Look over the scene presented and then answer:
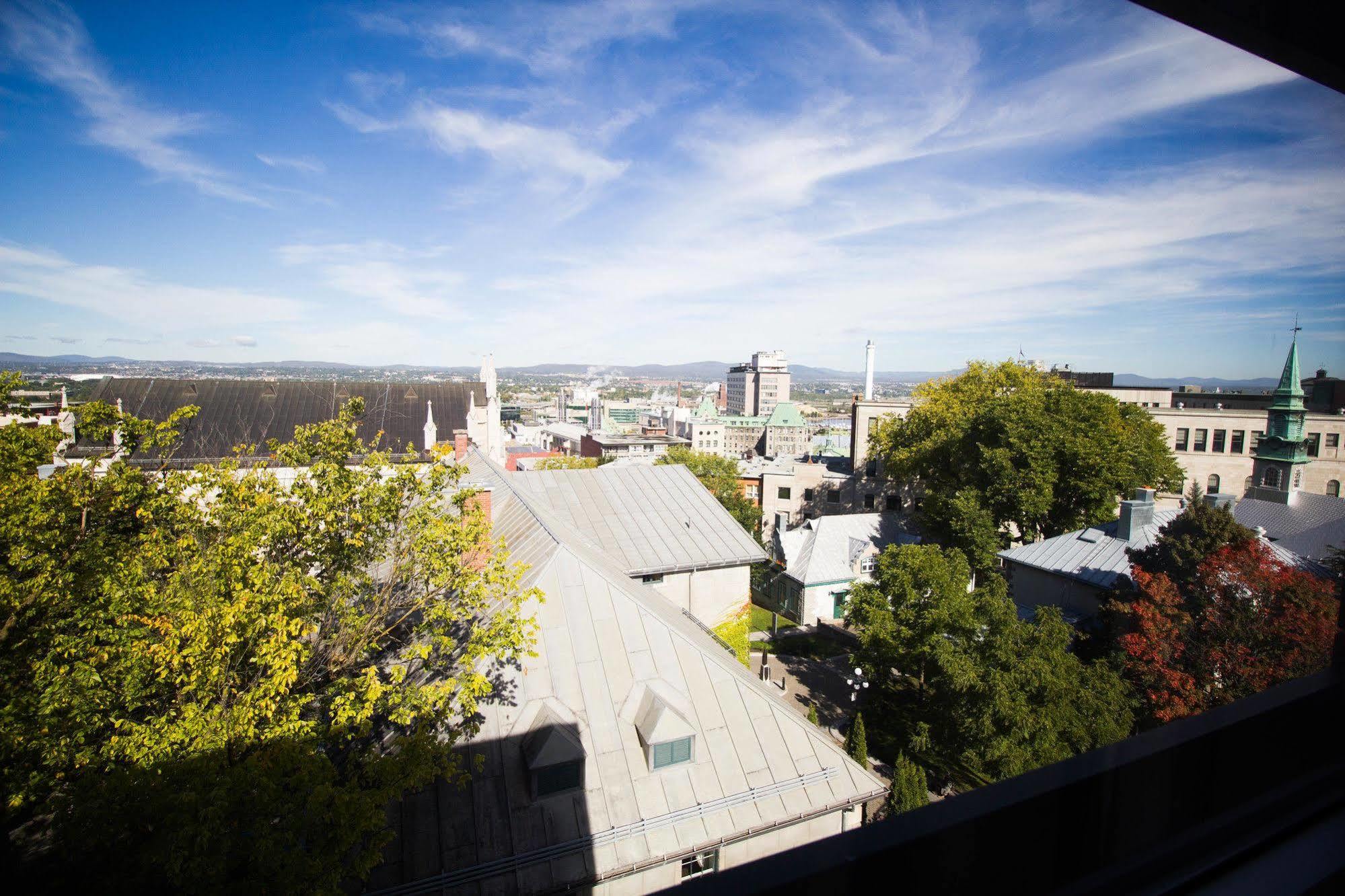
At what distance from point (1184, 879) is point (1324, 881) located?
1.39ft

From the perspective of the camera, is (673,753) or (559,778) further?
(673,753)

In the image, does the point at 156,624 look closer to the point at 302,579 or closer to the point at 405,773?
the point at 302,579

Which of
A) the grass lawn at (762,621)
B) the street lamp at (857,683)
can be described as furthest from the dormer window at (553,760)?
the grass lawn at (762,621)

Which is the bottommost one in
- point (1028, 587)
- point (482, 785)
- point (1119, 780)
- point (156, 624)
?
point (1028, 587)

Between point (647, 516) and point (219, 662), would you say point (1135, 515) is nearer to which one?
point (647, 516)

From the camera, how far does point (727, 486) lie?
163 ft

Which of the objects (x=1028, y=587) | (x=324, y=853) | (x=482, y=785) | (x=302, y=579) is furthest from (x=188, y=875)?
(x=1028, y=587)

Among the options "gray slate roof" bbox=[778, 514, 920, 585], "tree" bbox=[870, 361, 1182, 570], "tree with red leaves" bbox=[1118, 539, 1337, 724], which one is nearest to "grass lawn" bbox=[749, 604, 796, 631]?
"gray slate roof" bbox=[778, 514, 920, 585]

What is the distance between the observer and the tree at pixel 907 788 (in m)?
14.5

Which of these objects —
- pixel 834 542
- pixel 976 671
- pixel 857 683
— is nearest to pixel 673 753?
pixel 976 671

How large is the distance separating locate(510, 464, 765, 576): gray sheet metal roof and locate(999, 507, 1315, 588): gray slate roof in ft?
40.6

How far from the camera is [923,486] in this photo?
159 ft

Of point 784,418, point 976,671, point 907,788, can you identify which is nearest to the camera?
point 907,788

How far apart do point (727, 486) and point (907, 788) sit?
35209 millimetres
